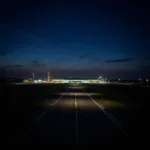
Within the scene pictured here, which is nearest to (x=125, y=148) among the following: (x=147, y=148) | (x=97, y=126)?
(x=147, y=148)

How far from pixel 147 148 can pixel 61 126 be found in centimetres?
648

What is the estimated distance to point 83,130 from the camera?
14.7 metres

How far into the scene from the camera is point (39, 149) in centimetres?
1028

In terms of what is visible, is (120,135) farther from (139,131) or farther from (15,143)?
(15,143)

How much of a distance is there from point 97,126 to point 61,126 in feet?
6.45

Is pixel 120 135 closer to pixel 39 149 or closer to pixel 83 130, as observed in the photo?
pixel 83 130

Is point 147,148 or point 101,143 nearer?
point 147,148

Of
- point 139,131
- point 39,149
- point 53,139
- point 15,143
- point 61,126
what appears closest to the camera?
point 39,149

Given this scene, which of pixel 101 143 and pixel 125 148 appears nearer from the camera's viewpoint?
pixel 125 148

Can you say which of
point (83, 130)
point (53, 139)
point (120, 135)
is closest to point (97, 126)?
point (83, 130)

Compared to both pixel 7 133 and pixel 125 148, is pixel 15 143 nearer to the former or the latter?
pixel 7 133

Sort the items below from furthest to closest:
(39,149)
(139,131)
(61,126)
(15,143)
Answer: (61,126) < (139,131) < (15,143) < (39,149)

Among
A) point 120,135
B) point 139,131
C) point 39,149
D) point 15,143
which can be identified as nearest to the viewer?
point 39,149

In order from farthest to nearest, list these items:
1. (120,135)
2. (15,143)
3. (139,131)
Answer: (139,131)
(120,135)
(15,143)
